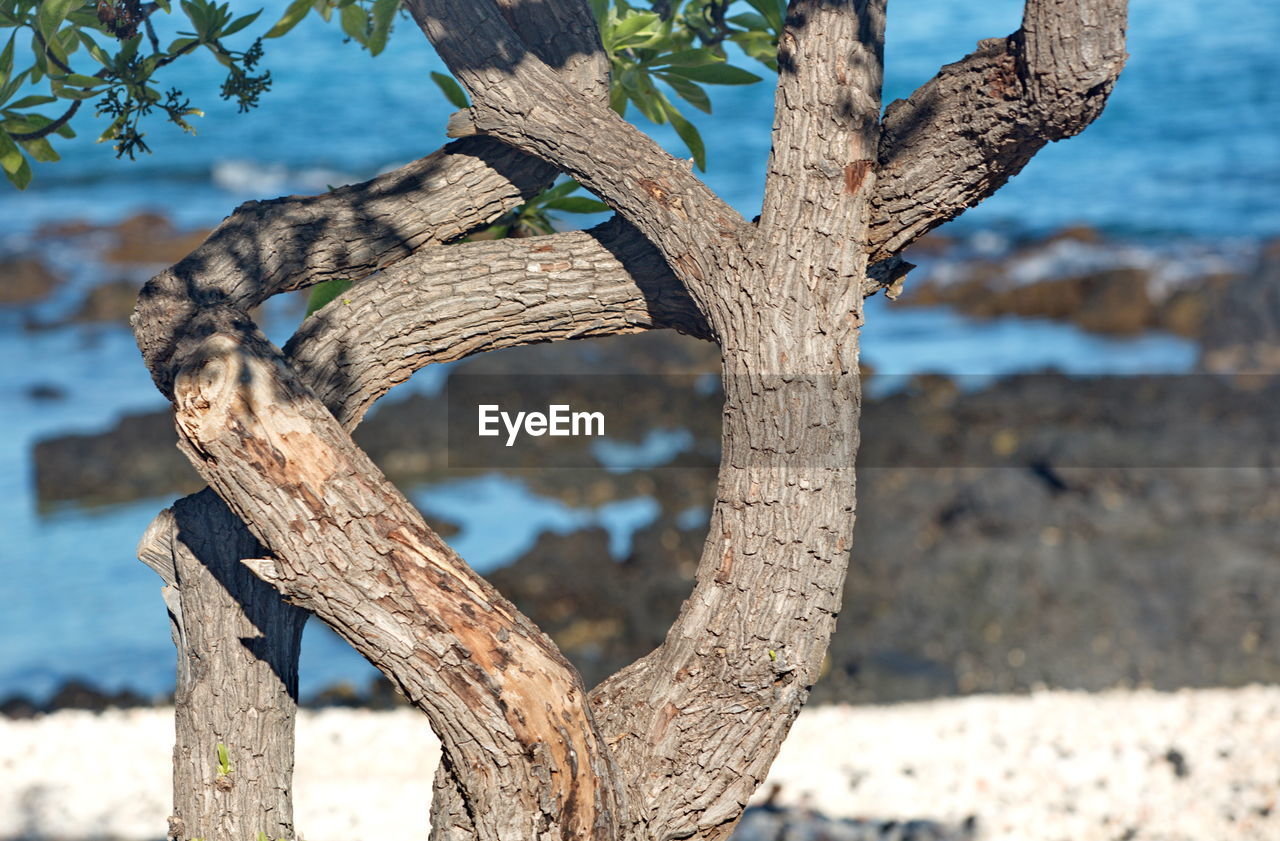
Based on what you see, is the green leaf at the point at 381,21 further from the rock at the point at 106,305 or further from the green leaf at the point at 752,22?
the rock at the point at 106,305

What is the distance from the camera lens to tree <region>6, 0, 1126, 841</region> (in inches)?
97.7

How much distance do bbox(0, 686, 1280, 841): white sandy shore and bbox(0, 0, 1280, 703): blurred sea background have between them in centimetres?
112

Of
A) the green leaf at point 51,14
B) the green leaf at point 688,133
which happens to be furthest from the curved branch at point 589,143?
the green leaf at point 51,14

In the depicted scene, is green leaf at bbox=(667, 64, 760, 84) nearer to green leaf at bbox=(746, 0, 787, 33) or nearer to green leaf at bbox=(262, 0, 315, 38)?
green leaf at bbox=(746, 0, 787, 33)

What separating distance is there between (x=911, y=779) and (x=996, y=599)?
256cm

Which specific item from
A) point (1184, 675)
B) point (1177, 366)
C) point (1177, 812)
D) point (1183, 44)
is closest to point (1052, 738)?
point (1177, 812)

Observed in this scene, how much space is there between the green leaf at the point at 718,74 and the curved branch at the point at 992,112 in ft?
1.78

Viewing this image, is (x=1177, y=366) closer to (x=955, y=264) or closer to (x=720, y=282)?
(x=955, y=264)

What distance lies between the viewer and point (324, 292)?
3.35m

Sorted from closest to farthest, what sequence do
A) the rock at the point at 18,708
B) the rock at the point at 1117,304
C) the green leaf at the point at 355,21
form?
the green leaf at the point at 355,21 → the rock at the point at 18,708 → the rock at the point at 1117,304

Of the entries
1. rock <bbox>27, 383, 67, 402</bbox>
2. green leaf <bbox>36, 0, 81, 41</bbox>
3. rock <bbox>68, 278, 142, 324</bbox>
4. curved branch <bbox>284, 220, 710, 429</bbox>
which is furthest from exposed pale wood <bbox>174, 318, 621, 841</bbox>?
rock <bbox>68, 278, 142, 324</bbox>

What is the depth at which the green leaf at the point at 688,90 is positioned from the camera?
3551 mm

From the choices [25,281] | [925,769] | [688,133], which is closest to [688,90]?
[688,133]

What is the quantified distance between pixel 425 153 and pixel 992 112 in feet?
70.9
